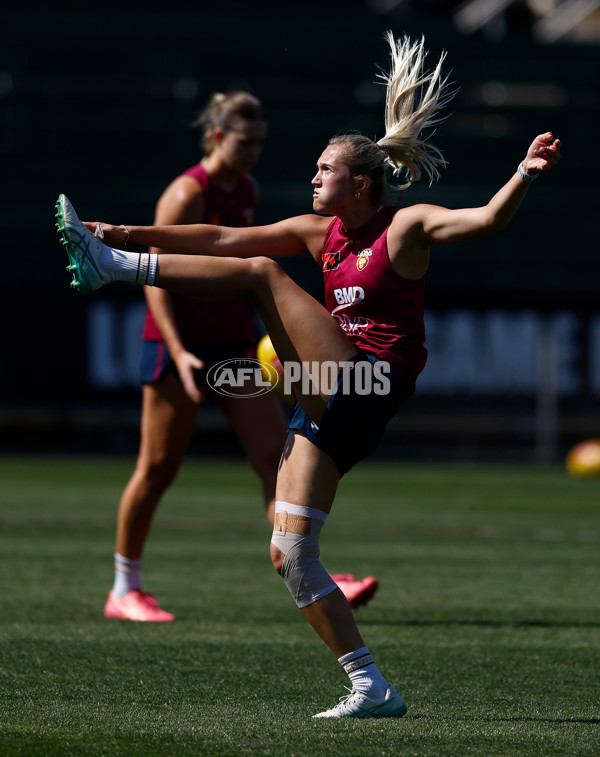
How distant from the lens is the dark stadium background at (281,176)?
63.6 feet

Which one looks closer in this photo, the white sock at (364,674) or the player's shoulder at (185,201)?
the white sock at (364,674)

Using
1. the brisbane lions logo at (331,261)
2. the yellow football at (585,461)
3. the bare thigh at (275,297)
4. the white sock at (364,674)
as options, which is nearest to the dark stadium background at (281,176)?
the yellow football at (585,461)

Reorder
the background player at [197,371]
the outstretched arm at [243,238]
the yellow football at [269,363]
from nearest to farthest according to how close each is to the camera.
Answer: the outstretched arm at [243,238] → the yellow football at [269,363] → the background player at [197,371]

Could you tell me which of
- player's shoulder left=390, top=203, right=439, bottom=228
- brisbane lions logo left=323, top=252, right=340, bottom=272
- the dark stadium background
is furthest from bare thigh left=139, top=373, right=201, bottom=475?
the dark stadium background

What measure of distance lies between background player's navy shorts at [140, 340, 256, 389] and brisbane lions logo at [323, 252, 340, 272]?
6.23 ft

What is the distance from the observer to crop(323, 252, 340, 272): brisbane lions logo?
4.36 m

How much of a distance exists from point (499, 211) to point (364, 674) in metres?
1.49

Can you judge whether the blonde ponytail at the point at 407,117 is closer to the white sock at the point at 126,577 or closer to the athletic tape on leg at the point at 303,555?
the athletic tape on leg at the point at 303,555

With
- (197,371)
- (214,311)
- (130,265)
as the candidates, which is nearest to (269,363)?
(197,371)

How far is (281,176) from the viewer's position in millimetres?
23891

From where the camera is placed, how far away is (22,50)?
2439cm

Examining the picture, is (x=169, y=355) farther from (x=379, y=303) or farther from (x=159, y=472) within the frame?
(x=379, y=303)

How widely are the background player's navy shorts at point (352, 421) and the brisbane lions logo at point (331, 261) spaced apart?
359 mm

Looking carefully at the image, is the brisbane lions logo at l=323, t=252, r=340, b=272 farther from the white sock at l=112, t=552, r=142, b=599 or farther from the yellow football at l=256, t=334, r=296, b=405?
the white sock at l=112, t=552, r=142, b=599
